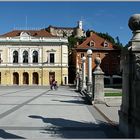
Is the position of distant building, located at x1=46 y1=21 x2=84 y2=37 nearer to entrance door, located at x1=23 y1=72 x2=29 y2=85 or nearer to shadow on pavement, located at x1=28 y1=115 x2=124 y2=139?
entrance door, located at x1=23 y1=72 x2=29 y2=85

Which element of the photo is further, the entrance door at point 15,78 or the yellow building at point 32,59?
the entrance door at point 15,78

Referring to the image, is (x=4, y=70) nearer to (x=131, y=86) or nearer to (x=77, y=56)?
(x=77, y=56)

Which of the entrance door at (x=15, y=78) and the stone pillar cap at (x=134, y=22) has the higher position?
the stone pillar cap at (x=134, y=22)

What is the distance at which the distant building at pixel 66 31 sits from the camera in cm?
13712

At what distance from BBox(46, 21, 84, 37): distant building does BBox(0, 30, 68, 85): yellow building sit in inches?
1798

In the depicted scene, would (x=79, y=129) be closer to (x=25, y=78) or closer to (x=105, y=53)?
(x=25, y=78)

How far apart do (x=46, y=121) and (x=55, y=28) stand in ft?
439

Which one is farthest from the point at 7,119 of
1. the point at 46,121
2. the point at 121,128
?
the point at 121,128

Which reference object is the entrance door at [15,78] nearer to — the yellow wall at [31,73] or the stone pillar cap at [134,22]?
the yellow wall at [31,73]

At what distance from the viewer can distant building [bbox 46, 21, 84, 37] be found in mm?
137125

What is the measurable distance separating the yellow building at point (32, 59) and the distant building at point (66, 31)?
45.7 metres

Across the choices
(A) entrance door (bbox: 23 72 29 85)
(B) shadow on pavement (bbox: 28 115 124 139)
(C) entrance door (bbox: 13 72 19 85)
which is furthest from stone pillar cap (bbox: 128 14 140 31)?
A: (C) entrance door (bbox: 13 72 19 85)

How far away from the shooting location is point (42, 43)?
275 feet

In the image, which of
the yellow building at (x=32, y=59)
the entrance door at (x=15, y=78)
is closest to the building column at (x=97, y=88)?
the yellow building at (x=32, y=59)
